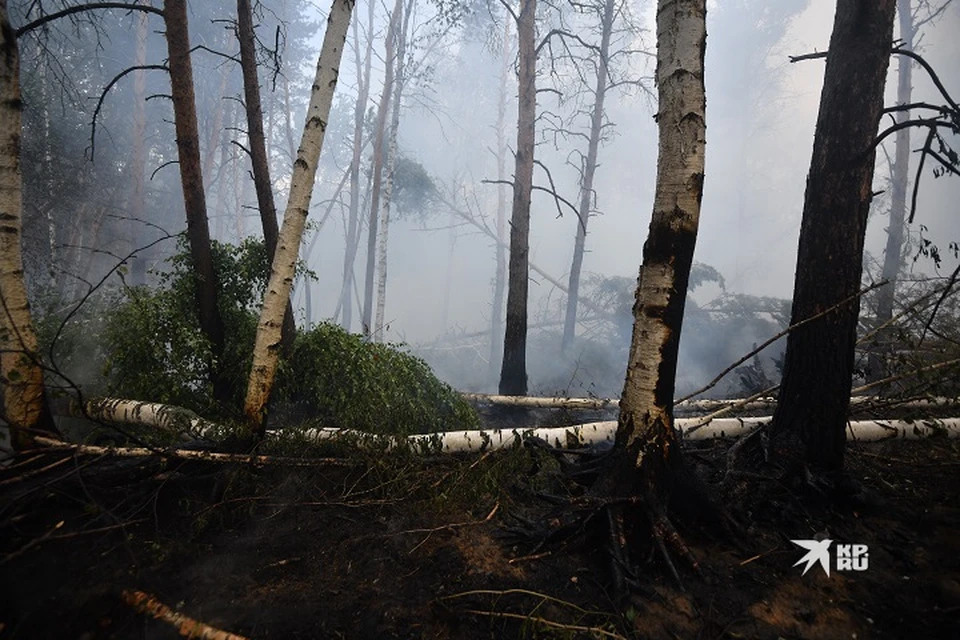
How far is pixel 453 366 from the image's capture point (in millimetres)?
21531

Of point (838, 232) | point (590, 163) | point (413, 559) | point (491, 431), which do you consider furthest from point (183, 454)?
point (590, 163)

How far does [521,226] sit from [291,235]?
6564 mm

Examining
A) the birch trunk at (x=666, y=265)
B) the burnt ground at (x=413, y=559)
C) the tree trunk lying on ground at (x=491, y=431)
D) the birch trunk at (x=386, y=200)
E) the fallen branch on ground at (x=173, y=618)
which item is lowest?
the fallen branch on ground at (x=173, y=618)

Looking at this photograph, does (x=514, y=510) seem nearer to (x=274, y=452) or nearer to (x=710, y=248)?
(x=274, y=452)

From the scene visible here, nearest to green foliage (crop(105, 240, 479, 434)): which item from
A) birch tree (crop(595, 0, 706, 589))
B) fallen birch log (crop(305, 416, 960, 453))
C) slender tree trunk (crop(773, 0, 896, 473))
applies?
fallen birch log (crop(305, 416, 960, 453))

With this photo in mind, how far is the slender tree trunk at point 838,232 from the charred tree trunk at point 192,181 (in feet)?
23.0

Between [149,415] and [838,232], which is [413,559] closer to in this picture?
[149,415]

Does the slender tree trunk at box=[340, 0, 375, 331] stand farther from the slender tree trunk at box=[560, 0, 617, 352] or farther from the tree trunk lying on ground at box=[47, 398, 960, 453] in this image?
the tree trunk lying on ground at box=[47, 398, 960, 453]

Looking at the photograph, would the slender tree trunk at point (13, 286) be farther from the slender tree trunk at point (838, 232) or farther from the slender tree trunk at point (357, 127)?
the slender tree trunk at point (357, 127)

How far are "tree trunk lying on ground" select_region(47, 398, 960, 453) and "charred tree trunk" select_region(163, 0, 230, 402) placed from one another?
3.79 ft

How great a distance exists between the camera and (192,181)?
5.82 meters

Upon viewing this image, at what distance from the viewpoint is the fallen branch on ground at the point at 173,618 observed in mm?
2182

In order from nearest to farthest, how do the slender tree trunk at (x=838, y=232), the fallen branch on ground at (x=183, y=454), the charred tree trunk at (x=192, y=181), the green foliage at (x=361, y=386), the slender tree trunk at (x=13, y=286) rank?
the fallen branch on ground at (x=183, y=454) → the slender tree trunk at (x=13, y=286) → the slender tree trunk at (x=838, y=232) → the charred tree trunk at (x=192, y=181) → the green foliage at (x=361, y=386)

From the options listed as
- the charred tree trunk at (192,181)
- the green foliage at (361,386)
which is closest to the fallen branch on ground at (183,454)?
the green foliage at (361,386)
